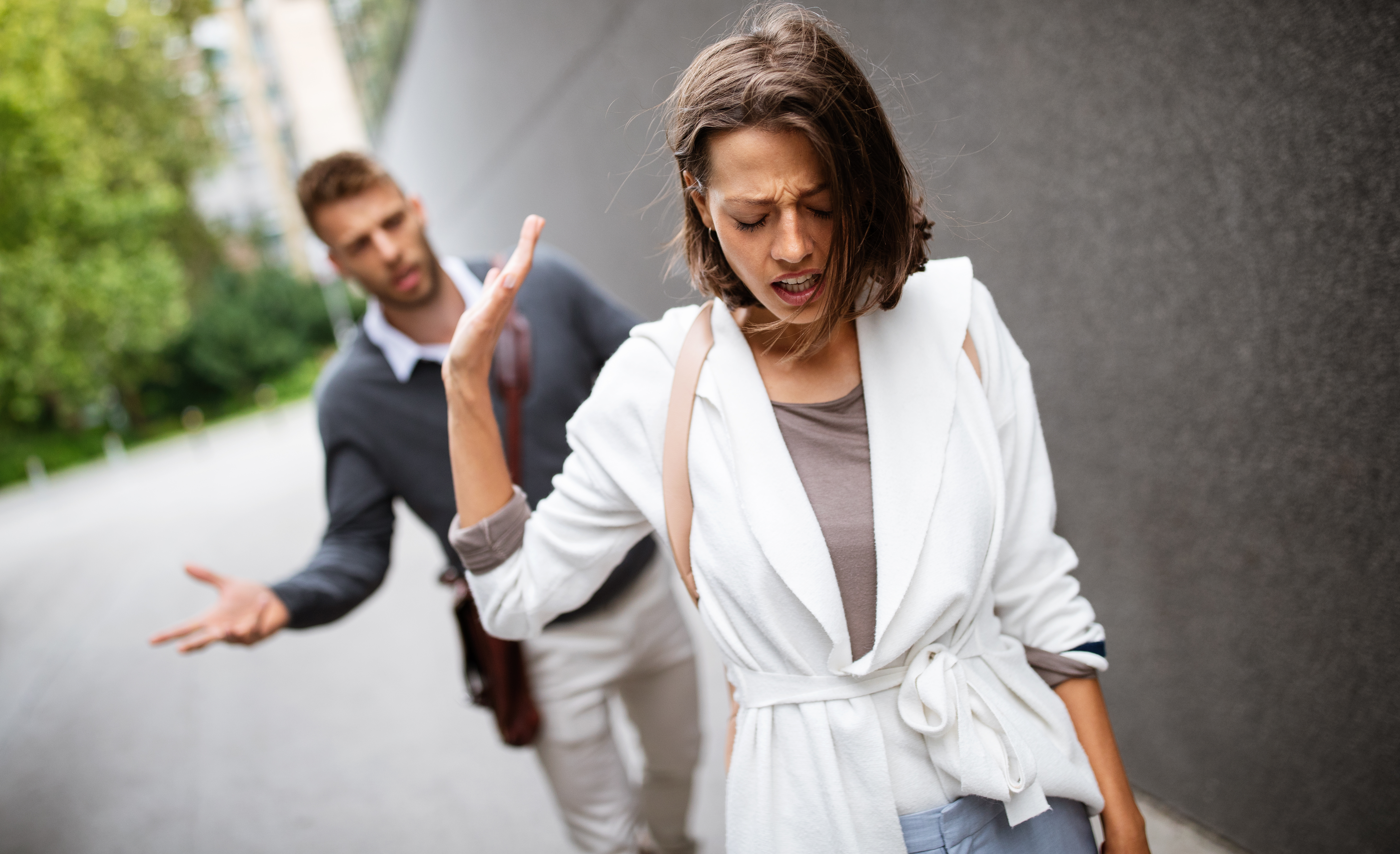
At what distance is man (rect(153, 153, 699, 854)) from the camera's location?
2.50m

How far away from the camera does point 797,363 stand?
1.52 metres

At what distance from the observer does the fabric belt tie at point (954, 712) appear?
53.2 inches

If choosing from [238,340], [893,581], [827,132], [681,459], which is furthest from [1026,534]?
[238,340]

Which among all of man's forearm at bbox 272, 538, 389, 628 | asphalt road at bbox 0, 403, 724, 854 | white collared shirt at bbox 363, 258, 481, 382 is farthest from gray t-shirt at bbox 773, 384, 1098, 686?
asphalt road at bbox 0, 403, 724, 854

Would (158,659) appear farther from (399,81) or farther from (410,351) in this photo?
(399,81)

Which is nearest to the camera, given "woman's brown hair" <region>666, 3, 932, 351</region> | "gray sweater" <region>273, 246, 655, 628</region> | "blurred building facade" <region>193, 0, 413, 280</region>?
"woman's brown hair" <region>666, 3, 932, 351</region>

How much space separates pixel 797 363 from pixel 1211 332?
1176 millimetres

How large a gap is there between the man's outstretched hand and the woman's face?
1.40m

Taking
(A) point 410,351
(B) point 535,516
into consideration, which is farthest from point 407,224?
(B) point 535,516

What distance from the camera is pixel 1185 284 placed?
214cm

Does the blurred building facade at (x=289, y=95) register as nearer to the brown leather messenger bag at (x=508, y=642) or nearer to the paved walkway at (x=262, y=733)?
the brown leather messenger bag at (x=508, y=642)

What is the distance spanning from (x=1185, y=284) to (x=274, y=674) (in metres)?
5.89

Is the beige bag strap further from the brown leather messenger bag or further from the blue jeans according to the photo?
the brown leather messenger bag

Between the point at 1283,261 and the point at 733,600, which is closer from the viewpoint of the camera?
the point at 733,600
